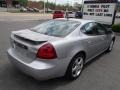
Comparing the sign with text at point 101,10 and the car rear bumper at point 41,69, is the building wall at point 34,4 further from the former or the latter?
the car rear bumper at point 41,69

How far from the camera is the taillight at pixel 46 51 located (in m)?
3.00

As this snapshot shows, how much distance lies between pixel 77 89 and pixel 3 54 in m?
3.07

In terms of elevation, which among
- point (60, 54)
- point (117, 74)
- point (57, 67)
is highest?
point (60, 54)

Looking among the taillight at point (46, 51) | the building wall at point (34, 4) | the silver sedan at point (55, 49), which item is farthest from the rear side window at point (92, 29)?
the building wall at point (34, 4)

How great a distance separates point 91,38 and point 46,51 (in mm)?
1628

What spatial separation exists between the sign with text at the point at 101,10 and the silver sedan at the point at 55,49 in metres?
8.96

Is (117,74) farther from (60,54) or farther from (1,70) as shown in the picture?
(1,70)

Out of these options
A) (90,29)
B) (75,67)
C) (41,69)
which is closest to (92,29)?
(90,29)

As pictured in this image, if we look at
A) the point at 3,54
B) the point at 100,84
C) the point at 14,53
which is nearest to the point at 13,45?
the point at 14,53

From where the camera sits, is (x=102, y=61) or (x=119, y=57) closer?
(x=102, y=61)

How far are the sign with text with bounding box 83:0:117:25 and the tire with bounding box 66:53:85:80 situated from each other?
9628 millimetres

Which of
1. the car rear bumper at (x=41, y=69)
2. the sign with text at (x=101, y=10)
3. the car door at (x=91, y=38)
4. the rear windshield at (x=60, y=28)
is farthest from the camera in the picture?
the sign with text at (x=101, y=10)

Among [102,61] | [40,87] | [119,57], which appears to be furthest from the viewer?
[119,57]

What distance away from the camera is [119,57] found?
18.4 feet
